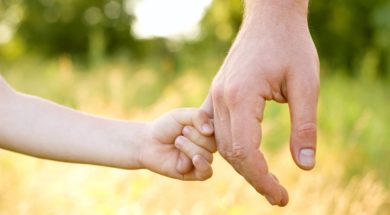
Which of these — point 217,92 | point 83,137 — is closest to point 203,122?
point 217,92

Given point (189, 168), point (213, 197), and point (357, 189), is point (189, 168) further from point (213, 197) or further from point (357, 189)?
point (357, 189)

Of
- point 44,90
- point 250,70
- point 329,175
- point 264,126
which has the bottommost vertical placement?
point 44,90

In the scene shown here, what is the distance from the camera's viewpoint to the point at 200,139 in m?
1.92

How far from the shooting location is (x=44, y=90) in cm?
780

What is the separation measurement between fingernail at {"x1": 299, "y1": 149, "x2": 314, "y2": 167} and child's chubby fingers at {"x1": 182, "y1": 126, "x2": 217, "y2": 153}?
274mm

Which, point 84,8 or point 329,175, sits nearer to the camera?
point 329,175

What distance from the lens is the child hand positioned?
1.91 m

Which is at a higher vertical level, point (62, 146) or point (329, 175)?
point (62, 146)

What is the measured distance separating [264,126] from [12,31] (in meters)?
20.1

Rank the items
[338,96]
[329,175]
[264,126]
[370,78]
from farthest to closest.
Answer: [370,78]
[338,96]
[264,126]
[329,175]

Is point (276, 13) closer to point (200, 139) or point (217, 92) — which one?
point (217, 92)

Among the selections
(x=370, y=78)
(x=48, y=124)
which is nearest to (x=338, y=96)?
(x=370, y=78)

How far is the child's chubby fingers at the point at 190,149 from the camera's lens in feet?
6.35

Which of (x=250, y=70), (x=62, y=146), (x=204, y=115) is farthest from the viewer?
(x=62, y=146)
